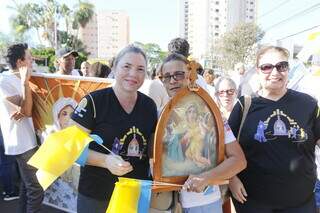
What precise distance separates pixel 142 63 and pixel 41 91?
6.52ft

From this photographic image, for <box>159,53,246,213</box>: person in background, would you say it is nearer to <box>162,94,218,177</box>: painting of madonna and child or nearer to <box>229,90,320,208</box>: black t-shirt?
<box>162,94,218,177</box>: painting of madonna and child

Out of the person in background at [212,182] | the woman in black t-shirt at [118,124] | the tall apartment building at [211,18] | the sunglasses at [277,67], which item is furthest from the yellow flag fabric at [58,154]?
the tall apartment building at [211,18]

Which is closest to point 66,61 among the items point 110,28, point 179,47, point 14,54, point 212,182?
point 14,54

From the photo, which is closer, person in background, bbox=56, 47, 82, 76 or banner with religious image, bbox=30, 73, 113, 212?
banner with religious image, bbox=30, 73, 113, 212

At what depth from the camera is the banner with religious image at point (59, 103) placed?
3570 millimetres

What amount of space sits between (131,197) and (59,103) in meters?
2.09

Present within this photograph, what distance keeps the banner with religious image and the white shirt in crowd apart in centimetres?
14

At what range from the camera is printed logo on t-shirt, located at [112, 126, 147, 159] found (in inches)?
81.4

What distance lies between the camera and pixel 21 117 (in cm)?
368

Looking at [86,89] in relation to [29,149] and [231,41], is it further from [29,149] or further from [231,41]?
[231,41]

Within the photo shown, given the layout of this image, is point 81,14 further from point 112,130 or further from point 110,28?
point 112,130

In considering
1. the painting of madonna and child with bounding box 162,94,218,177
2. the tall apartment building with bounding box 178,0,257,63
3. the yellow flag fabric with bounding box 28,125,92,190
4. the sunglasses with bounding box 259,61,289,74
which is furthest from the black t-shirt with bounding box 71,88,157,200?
the tall apartment building with bounding box 178,0,257,63

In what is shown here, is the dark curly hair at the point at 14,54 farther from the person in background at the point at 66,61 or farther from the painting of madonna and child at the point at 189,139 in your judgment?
the painting of madonna and child at the point at 189,139

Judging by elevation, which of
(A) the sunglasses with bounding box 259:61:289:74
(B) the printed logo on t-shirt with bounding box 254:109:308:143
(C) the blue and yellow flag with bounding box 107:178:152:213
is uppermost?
(A) the sunglasses with bounding box 259:61:289:74
